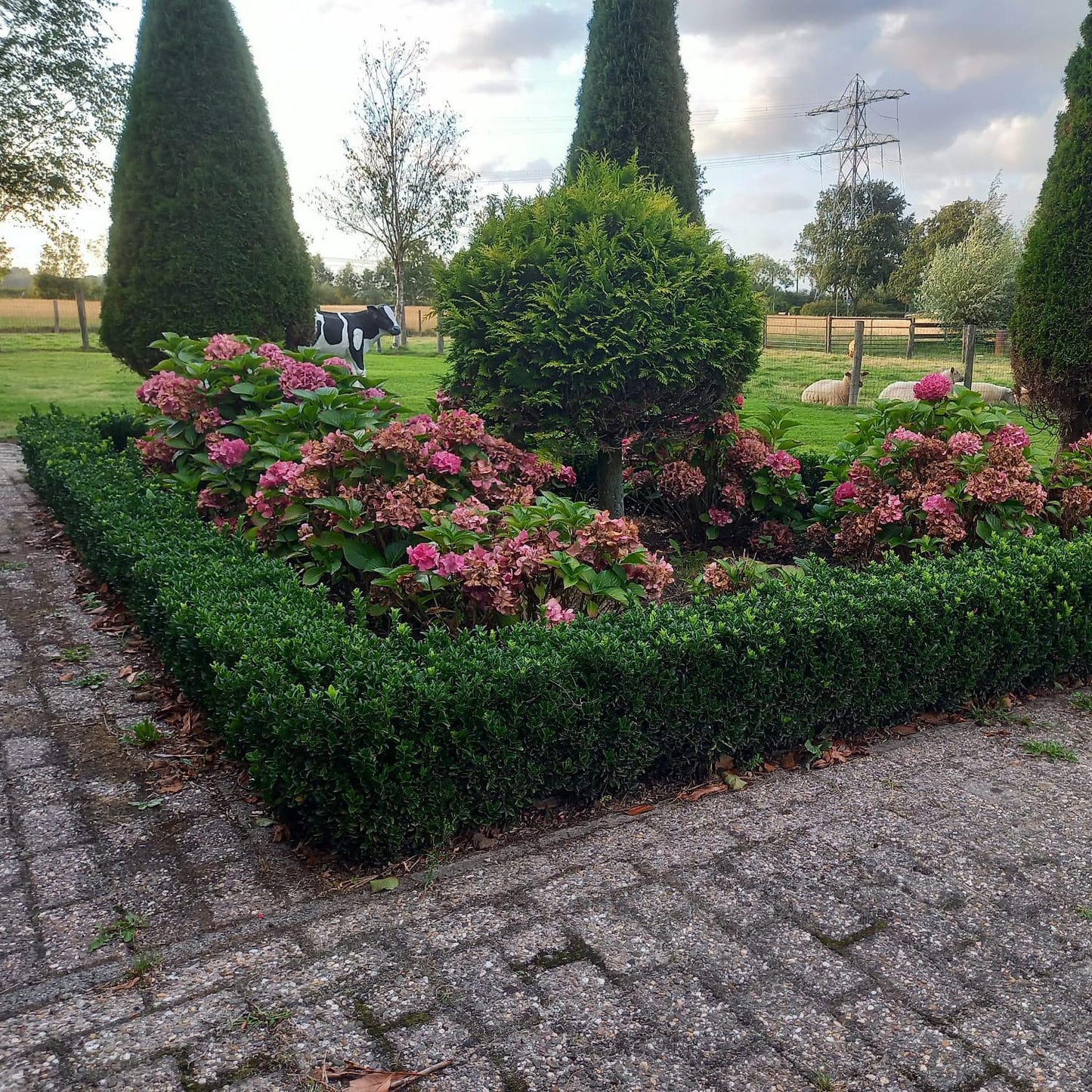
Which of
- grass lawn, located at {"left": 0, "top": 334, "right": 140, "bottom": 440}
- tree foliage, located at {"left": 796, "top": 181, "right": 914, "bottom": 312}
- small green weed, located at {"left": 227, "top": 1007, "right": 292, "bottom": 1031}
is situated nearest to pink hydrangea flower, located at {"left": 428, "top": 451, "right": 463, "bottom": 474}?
small green weed, located at {"left": 227, "top": 1007, "right": 292, "bottom": 1031}

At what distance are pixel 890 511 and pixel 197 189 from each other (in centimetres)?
801

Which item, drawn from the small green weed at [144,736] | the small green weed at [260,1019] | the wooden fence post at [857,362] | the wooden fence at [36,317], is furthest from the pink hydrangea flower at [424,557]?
the wooden fence at [36,317]

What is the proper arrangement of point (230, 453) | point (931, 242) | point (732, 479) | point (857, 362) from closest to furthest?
1. point (230, 453)
2. point (732, 479)
3. point (857, 362)
4. point (931, 242)

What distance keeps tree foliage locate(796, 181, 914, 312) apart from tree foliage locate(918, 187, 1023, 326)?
15.3m

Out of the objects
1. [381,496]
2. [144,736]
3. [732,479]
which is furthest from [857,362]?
[144,736]

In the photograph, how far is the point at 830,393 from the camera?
14.4 m

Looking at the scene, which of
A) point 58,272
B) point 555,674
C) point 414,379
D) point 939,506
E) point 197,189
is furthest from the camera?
point 58,272

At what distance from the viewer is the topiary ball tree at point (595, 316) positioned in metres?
5.01

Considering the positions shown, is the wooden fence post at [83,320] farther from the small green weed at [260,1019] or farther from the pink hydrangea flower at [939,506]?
the small green weed at [260,1019]

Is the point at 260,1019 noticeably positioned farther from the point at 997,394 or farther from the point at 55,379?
the point at 55,379

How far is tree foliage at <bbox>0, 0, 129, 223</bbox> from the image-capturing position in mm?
13164

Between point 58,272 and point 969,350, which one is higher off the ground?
point 58,272

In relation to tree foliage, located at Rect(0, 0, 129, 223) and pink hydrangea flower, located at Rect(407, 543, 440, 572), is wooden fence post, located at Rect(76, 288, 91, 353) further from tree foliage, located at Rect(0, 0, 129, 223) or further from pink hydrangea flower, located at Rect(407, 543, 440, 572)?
pink hydrangea flower, located at Rect(407, 543, 440, 572)

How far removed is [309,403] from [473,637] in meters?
2.51
